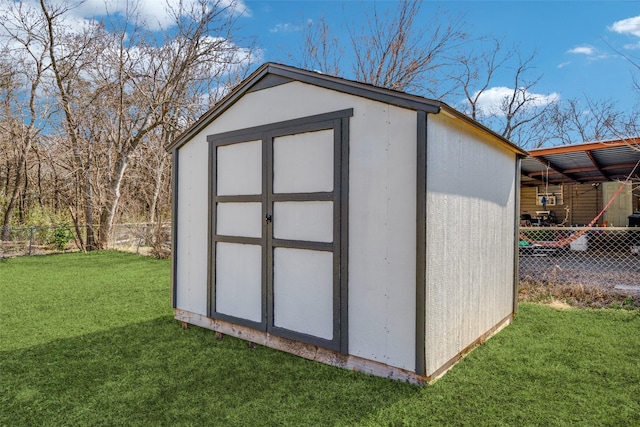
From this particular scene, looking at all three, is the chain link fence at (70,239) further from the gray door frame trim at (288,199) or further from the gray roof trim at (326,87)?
the gray door frame trim at (288,199)

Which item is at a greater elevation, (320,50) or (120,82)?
(320,50)

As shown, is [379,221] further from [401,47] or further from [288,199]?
[401,47]

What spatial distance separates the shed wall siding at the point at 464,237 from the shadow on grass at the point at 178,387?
0.61 m

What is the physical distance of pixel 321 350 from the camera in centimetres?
304

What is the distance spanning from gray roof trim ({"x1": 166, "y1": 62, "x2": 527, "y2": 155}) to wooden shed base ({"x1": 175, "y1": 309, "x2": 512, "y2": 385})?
1808 mm

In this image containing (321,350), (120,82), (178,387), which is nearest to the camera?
(178,387)

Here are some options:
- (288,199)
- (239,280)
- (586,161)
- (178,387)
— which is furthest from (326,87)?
(586,161)

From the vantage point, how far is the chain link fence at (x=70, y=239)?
31.2ft

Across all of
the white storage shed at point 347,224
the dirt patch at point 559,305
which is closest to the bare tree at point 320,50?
the white storage shed at point 347,224

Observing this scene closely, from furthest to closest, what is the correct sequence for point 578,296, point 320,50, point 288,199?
point 320,50 → point 578,296 → point 288,199

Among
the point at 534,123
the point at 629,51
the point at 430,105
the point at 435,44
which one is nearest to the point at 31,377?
the point at 430,105

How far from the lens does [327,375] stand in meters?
2.83

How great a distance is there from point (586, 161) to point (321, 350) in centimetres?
805

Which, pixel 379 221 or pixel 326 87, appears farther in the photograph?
pixel 326 87
